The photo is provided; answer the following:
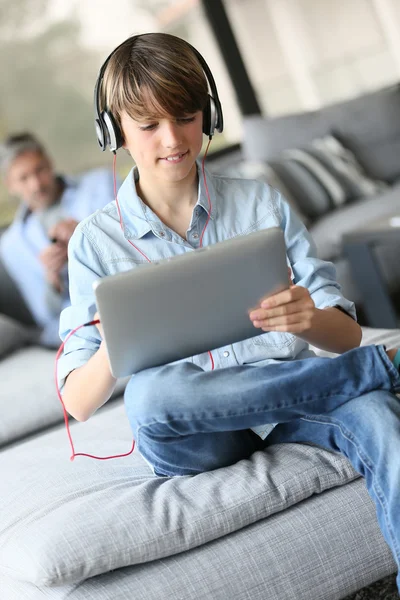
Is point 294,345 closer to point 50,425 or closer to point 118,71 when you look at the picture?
point 118,71

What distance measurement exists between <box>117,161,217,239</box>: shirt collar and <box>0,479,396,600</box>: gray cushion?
585mm

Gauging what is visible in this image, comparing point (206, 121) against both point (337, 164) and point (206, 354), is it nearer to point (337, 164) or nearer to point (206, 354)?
point (206, 354)

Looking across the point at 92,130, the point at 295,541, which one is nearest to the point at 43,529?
the point at 295,541

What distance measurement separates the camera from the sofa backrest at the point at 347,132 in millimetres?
4359

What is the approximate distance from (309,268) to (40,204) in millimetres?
1875

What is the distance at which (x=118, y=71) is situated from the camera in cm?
158

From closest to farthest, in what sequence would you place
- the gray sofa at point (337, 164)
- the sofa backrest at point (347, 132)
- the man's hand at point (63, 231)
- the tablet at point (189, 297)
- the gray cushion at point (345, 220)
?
the tablet at point (189, 297) → the man's hand at point (63, 231) → the gray cushion at point (345, 220) → the gray sofa at point (337, 164) → the sofa backrest at point (347, 132)

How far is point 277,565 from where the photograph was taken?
1446 mm

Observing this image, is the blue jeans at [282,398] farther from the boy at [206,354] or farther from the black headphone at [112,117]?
the black headphone at [112,117]

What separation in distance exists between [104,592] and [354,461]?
0.46 m

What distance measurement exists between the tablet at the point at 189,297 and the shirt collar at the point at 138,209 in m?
0.31

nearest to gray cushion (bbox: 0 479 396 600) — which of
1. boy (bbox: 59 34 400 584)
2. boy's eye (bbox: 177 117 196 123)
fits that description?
boy (bbox: 59 34 400 584)

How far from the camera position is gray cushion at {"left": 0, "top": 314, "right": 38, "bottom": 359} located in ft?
10.5

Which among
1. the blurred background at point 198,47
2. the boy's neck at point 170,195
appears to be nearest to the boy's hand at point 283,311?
the boy's neck at point 170,195
